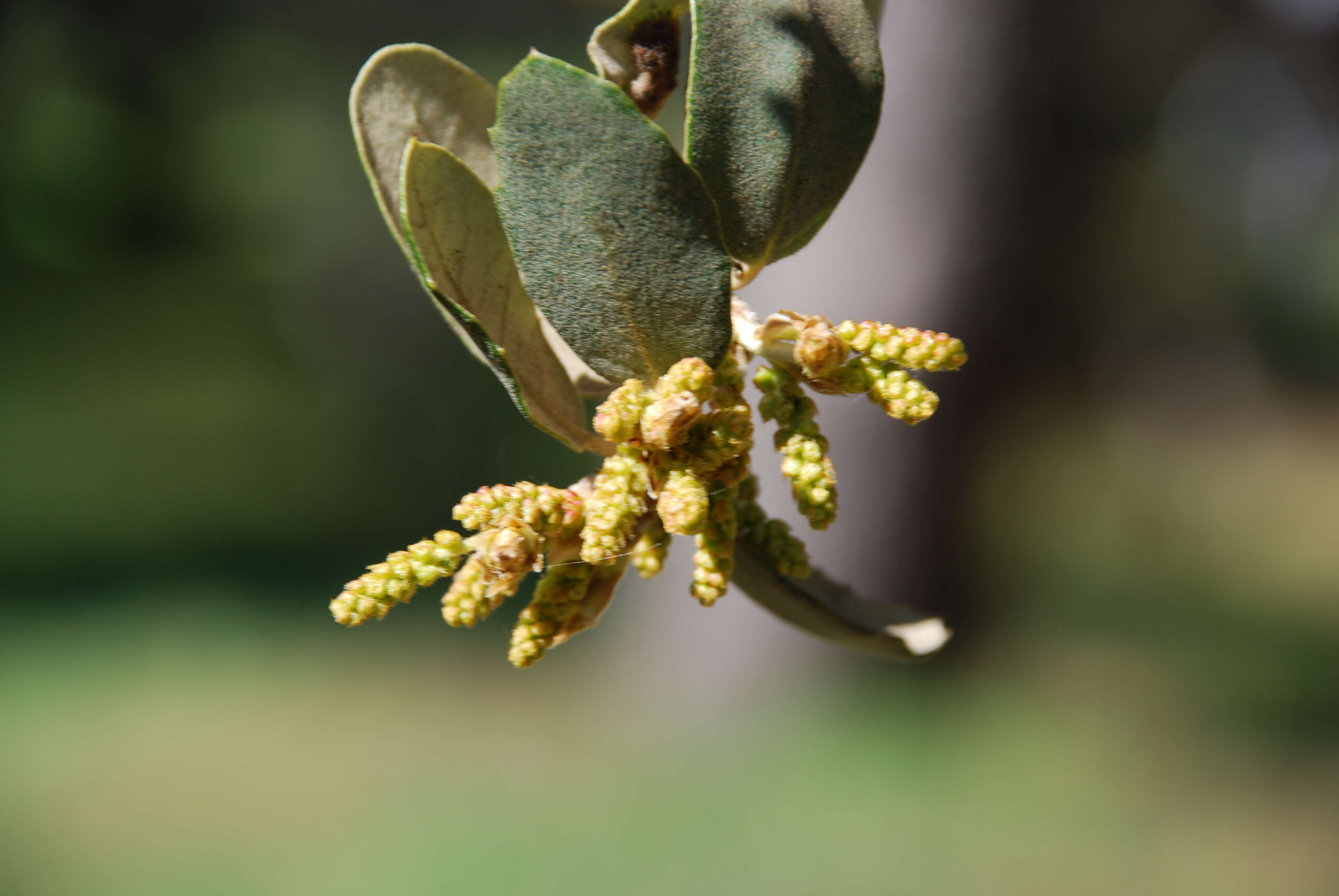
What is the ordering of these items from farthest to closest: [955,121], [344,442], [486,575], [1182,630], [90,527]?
[344,442] < [90,527] < [1182,630] < [955,121] < [486,575]

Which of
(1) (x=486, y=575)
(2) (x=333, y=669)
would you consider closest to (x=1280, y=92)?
(1) (x=486, y=575)

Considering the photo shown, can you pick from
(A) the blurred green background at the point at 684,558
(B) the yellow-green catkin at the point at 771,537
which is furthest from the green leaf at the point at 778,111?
(A) the blurred green background at the point at 684,558

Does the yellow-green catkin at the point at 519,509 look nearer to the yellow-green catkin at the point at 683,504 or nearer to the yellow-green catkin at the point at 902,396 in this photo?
the yellow-green catkin at the point at 683,504

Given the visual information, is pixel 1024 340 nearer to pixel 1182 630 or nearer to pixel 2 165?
pixel 1182 630

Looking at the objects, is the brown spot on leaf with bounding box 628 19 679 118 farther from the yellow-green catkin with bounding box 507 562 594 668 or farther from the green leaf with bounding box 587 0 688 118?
the yellow-green catkin with bounding box 507 562 594 668

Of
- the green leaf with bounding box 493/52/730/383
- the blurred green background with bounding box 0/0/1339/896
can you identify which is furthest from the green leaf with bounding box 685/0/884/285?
the blurred green background with bounding box 0/0/1339/896

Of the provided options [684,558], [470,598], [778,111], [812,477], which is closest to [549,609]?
[470,598]
